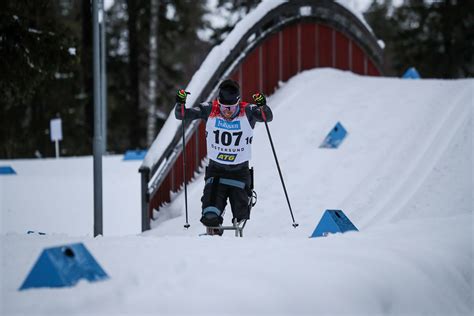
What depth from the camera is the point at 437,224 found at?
617cm

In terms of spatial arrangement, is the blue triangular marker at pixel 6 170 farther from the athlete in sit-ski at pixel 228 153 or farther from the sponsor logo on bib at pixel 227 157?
the sponsor logo on bib at pixel 227 157

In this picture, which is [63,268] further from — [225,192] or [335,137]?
[335,137]

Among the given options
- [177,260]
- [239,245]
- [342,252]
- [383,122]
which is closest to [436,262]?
[342,252]

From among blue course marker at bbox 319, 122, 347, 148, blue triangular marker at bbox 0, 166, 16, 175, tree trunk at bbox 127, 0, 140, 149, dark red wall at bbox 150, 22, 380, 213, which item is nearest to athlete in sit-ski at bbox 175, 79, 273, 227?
dark red wall at bbox 150, 22, 380, 213

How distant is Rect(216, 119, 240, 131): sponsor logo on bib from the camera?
290 inches

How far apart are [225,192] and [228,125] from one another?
76 centimetres

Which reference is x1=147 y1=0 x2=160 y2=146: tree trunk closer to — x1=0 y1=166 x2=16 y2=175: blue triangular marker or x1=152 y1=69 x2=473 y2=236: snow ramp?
x1=0 y1=166 x2=16 y2=175: blue triangular marker

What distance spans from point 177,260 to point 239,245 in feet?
2.51

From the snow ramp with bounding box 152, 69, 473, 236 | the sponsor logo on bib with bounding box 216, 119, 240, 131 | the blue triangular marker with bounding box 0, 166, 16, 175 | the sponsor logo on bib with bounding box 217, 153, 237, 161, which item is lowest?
the blue triangular marker with bounding box 0, 166, 16, 175

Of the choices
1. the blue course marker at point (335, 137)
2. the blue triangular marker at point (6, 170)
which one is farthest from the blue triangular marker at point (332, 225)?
the blue triangular marker at point (6, 170)

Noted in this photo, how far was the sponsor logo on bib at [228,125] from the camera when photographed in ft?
24.2

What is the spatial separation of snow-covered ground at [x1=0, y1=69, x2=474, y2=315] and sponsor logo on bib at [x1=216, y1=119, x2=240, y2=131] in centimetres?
169

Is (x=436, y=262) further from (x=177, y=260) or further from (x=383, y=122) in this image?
(x=383, y=122)

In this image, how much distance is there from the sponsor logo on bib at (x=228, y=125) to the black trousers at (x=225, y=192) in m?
0.46
